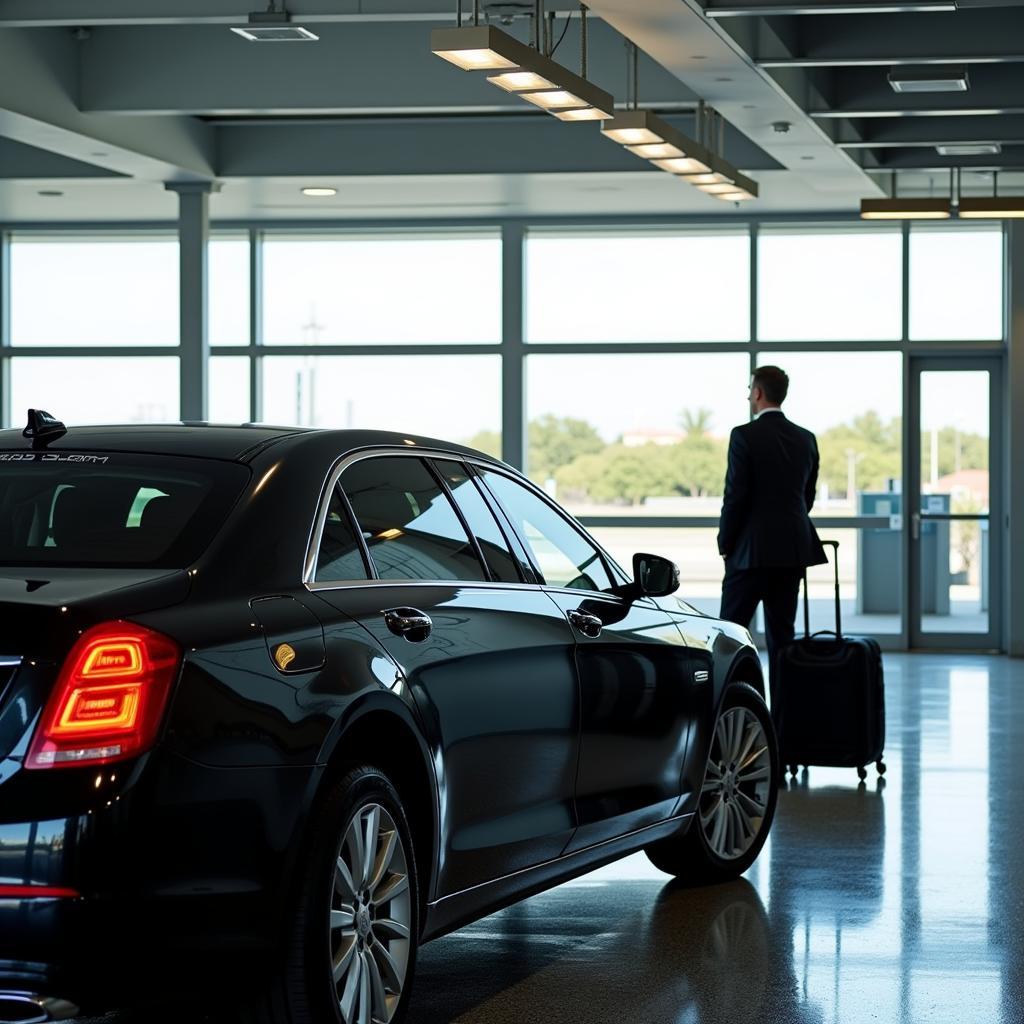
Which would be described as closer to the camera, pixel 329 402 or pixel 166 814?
pixel 166 814

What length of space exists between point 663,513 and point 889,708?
5224mm

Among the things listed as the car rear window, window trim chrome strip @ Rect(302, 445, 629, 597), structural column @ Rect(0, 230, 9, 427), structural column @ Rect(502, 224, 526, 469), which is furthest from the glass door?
the car rear window

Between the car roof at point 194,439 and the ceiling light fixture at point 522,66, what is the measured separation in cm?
332

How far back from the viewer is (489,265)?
1691cm

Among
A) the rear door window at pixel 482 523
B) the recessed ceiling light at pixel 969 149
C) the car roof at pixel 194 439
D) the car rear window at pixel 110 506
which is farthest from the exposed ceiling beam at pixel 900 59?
the car rear window at pixel 110 506

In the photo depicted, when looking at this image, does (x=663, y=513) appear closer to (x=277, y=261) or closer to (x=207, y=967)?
(x=277, y=261)

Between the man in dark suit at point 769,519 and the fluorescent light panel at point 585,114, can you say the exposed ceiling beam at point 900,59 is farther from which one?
the man in dark suit at point 769,519

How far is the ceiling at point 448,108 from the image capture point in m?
9.55

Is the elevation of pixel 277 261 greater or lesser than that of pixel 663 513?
greater

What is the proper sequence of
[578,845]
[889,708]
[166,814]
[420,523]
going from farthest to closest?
[889,708] → [578,845] → [420,523] → [166,814]

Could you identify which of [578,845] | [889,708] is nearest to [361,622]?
[578,845]

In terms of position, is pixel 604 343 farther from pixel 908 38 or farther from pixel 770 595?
pixel 770 595

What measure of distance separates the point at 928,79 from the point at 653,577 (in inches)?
229

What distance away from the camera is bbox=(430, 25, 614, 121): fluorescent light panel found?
738 centimetres
